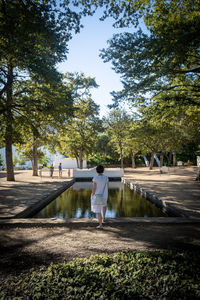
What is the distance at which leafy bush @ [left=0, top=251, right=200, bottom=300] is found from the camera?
2.17 metres

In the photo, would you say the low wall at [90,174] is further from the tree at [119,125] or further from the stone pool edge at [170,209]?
the stone pool edge at [170,209]

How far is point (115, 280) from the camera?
2439mm

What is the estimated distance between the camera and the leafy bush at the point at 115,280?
2166 mm

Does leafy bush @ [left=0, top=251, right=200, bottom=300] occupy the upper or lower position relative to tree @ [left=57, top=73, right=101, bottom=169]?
lower

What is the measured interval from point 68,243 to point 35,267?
3.44ft

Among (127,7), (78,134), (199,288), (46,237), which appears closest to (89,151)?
(78,134)

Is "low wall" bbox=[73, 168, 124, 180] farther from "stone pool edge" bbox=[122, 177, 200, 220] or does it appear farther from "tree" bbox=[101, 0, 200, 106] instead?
"tree" bbox=[101, 0, 200, 106]

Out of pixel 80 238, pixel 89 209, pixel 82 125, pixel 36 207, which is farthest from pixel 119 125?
pixel 80 238

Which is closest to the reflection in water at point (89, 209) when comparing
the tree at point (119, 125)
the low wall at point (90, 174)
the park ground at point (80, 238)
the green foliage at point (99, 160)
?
the park ground at point (80, 238)

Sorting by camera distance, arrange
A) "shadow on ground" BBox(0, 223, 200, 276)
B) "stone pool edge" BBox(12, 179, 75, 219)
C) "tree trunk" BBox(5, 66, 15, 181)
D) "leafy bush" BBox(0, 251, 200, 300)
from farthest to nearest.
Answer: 1. "tree trunk" BBox(5, 66, 15, 181)
2. "stone pool edge" BBox(12, 179, 75, 219)
3. "shadow on ground" BBox(0, 223, 200, 276)
4. "leafy bush" BBox(0, 251, 200, 300)

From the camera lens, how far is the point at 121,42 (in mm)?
8047

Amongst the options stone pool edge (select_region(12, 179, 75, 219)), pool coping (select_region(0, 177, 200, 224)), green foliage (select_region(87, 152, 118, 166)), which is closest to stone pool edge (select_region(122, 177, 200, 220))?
pool coping (select_region(0, 177, 200, 224))

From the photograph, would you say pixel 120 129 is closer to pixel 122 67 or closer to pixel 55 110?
pixel 55 110

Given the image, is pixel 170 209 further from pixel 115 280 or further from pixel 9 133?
pixel 9 133
